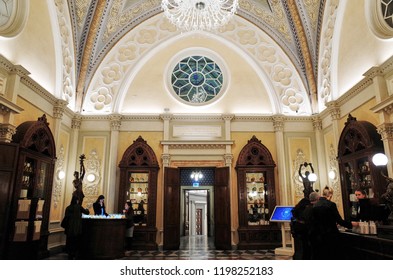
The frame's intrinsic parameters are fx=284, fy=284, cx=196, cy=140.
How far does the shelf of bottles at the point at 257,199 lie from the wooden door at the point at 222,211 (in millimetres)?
832

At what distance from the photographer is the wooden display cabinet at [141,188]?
938 cm

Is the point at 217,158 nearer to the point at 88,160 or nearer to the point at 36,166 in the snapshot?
the point at 88,160

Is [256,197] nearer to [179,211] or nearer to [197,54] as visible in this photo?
[179,211]

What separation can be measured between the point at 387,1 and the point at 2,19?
883 centimetres

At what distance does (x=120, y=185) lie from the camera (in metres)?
9.67

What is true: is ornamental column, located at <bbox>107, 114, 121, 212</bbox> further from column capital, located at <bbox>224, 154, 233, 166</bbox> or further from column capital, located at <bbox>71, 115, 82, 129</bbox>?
column capital, located at <bbox>224, 154, 233, 166</bbox>

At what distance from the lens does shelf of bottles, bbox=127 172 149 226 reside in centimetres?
960

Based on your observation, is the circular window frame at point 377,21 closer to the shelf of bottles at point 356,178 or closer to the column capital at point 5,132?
the shelf of bottles at point 356,178

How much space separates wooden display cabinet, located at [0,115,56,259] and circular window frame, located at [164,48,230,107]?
183 inches

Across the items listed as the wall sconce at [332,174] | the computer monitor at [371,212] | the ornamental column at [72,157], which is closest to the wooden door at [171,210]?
the ornamental column at [72,157]

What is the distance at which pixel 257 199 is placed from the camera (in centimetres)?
988

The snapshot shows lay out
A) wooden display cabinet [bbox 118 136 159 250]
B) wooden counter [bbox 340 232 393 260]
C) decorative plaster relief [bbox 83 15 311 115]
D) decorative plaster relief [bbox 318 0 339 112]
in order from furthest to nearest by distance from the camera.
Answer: decorative plaster relief [bbox 83 15 311 115]
wooden display cabinet [bbox 118 136 159 250]
decorative plaster relief [bbox 318 0 339 112]
wooden counter [bbox 340 232 393 260]

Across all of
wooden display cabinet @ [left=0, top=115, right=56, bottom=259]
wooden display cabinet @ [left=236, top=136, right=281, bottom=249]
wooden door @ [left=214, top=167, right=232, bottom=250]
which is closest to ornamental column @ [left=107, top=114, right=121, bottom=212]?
wooden display cabinet @ [left=0, top=115, right=56, bottom=259]

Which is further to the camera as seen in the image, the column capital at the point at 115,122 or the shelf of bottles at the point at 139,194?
the column capital at the point at 115,122
